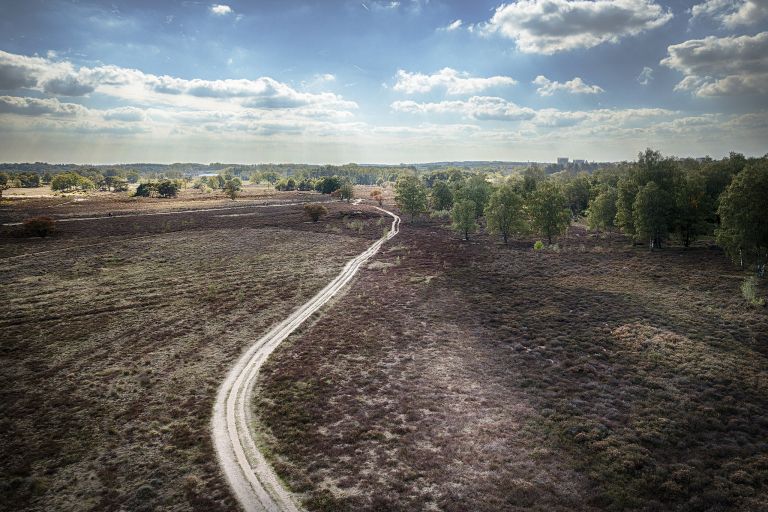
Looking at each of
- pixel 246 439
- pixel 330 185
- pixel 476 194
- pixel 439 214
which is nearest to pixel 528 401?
pixel 246 439

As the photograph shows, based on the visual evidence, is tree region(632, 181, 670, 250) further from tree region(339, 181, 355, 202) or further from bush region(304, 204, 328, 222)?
tree region(339, 181, 355, 202)

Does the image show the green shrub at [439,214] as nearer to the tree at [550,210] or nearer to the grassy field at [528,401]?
the tree at [550,210]

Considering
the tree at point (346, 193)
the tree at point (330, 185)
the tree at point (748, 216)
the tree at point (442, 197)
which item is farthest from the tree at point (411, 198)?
the tree at point (330, 185)

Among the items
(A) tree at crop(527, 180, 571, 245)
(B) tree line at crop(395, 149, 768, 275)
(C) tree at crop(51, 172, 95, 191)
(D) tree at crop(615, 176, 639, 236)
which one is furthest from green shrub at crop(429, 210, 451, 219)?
(C) tree at crop(51, 172, 95, 191)

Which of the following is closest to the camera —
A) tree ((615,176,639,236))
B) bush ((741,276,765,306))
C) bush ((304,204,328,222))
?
bush ((741,276,765,306))

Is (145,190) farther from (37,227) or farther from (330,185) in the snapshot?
(37,227)

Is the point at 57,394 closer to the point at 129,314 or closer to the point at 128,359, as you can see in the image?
the point at 128,359
